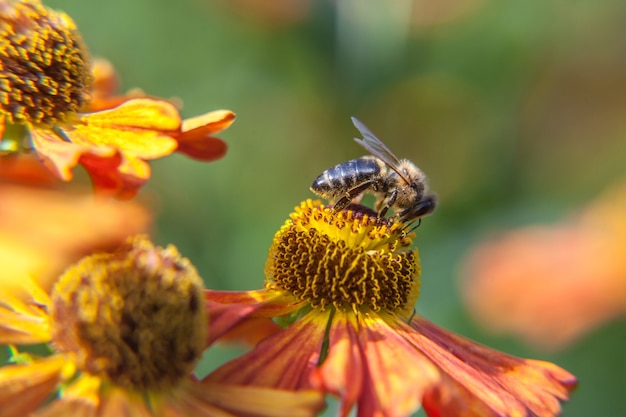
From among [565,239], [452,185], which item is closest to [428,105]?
[452,185]

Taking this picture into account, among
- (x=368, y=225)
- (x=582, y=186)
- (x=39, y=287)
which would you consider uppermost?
(x=582, y=186)

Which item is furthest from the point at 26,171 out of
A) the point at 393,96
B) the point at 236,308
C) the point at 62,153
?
the point at 393,96

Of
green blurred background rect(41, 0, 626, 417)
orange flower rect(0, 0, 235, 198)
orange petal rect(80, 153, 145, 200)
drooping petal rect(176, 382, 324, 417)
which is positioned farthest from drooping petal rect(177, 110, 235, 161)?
green blurred background rect(41, 0, 626, 417)

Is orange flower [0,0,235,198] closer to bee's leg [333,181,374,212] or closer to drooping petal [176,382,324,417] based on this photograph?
bee's leg [333,181,374,212]

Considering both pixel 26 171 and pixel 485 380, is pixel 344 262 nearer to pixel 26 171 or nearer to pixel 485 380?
pixel 485 380

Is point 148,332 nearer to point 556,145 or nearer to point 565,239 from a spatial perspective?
point 565,239

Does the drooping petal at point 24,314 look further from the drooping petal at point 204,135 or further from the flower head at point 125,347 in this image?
the drooping petal at point 204,135

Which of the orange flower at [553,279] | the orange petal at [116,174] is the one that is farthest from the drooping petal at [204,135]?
the orange flower at [553,279]
